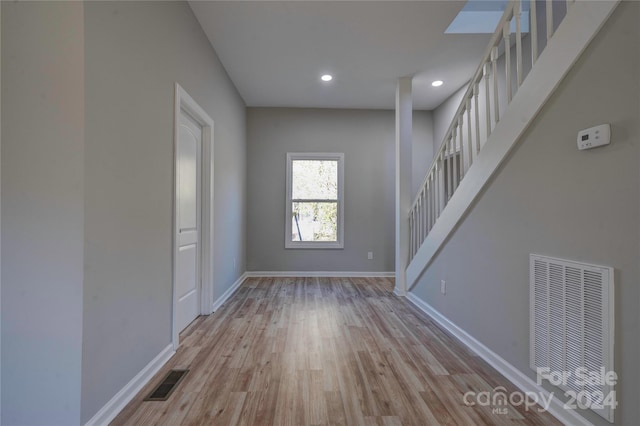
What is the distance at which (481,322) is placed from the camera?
87.4 inches

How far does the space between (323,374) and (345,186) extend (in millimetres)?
3524

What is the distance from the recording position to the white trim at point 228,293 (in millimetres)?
3295

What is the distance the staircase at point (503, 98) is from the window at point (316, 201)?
1594 millimetres

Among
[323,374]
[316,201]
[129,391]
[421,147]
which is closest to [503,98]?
[421,147]

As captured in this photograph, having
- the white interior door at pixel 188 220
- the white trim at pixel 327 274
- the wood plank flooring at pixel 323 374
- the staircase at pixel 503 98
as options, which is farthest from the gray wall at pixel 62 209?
the white trim at pixel 327 274

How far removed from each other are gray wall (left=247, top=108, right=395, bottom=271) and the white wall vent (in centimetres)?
338

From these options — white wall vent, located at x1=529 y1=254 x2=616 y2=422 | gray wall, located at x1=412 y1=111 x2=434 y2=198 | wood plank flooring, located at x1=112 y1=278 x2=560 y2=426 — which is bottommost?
wood plank flooring, located at x1=112 y1=278 x2=560 y2=426

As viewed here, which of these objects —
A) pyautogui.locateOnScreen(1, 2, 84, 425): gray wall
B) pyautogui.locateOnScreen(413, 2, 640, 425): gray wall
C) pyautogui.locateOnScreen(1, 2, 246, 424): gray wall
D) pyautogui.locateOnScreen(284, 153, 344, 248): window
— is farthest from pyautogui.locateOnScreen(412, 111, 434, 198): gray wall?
pyautogui.locateOnScreen(1, 2, 84, 425): gray wall

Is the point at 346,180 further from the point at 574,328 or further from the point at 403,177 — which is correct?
the point at 574,328

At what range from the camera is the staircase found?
143 centimetres

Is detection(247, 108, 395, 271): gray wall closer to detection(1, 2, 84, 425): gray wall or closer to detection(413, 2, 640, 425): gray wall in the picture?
detection(413, 2, 640, 425): gray wall

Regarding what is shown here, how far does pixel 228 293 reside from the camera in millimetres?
3785

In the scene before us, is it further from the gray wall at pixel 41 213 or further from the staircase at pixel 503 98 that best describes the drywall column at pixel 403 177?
the gray wall at pixel 41 213

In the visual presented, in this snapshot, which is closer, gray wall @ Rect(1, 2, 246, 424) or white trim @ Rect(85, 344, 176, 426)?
gray wall @ Rect(1, 2, 246, 424)
